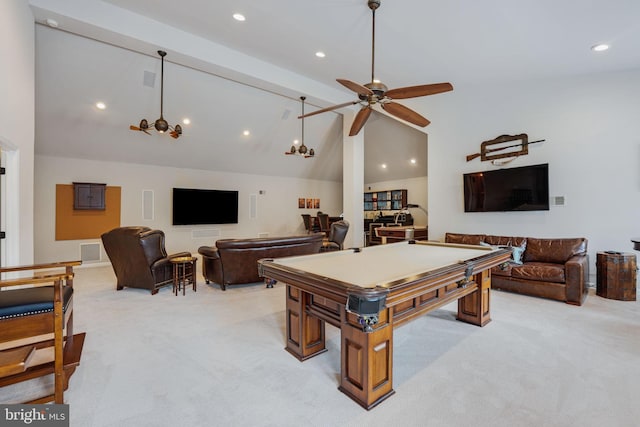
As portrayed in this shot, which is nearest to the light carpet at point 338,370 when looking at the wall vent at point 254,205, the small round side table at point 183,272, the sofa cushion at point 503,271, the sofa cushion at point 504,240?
the sofa cushion at point 503,271

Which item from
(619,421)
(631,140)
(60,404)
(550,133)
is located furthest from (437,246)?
(60,404)

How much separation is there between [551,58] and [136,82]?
674cm

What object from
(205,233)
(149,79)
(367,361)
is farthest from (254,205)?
(367,361)

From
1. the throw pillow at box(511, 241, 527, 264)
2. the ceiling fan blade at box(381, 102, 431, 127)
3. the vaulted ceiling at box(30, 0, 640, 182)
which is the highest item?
the vaulted ceiling at box(30, 0, 640, 182)

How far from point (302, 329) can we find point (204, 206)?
21.5 feet

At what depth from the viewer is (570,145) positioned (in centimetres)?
454

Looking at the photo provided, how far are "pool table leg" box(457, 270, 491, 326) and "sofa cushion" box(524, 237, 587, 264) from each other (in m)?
2.05

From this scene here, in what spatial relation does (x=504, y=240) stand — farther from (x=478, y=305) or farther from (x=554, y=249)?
(x=478, y=305)

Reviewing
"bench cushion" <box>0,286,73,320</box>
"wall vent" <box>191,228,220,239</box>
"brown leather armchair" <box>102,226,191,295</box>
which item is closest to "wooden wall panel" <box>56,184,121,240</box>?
"wall vent" <box>191,228,220,239</box>

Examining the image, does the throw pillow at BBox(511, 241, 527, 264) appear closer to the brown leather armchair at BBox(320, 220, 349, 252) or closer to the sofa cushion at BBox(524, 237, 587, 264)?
the sofa cushion at BBox(524, 237, 587, 264)

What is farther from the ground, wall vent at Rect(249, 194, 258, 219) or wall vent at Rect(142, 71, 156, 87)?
wall vent at Rect(142, 71, 156, 87)

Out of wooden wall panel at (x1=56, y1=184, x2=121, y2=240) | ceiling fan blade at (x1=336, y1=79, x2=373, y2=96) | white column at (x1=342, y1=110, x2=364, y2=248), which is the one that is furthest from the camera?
white column at (x1=342, y1=110, x2=364, y2=248)

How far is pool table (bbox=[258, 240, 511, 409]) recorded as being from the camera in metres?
1.71

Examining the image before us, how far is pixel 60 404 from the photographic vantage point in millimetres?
1745
